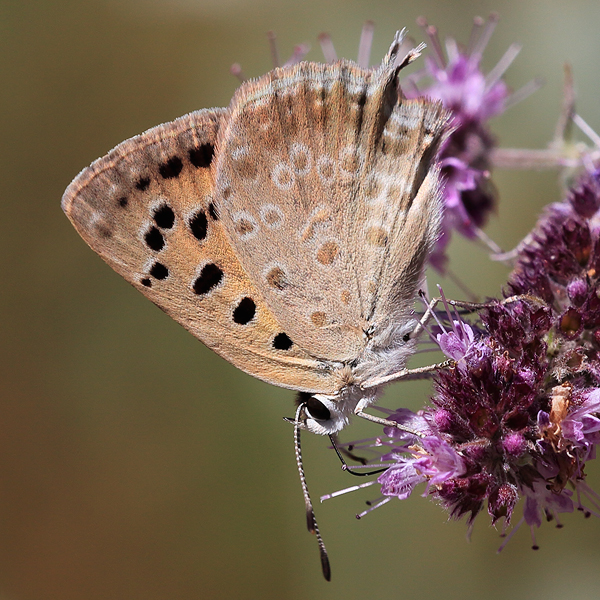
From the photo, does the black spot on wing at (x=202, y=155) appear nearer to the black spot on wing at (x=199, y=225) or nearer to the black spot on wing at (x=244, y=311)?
the black spot on wing at (x=199, y=225)

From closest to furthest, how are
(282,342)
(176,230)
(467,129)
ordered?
(176,230), (282,342), (467,129)

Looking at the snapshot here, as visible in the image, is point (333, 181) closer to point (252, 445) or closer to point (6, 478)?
point (252, 445)

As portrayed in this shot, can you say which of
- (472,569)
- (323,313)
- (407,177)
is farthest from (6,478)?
(407,177)

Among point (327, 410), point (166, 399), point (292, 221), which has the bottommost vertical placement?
point (166, 399)

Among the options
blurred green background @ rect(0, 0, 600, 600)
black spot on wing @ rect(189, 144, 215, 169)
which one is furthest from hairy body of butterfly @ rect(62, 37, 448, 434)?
blurred green background @ rect(0, 0, 600, 600)

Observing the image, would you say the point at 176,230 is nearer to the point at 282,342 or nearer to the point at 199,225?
the point at 199,225

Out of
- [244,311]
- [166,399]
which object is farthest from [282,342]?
[166,399]
